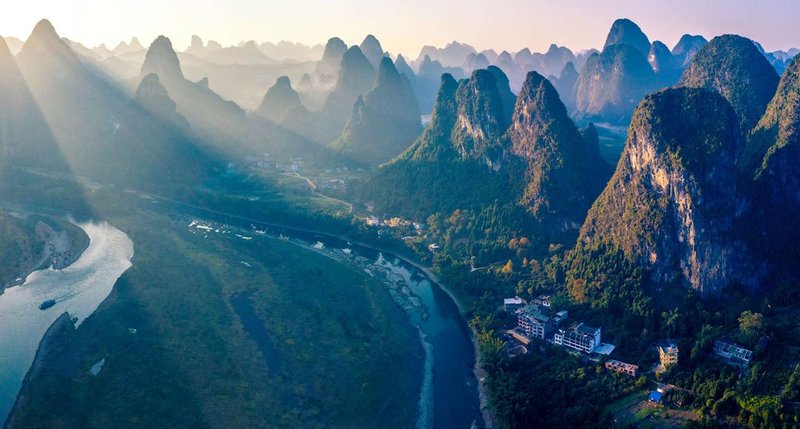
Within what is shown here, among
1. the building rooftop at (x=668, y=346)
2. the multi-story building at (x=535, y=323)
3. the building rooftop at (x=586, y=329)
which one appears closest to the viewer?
the building rooftop at (x=668, y=346)

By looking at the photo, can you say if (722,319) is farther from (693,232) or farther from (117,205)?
(117,205)

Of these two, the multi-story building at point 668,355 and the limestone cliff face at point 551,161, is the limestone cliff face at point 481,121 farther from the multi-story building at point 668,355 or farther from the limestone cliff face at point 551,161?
the multi-story building at point 668,355

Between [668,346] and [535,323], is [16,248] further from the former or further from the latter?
[668,346]

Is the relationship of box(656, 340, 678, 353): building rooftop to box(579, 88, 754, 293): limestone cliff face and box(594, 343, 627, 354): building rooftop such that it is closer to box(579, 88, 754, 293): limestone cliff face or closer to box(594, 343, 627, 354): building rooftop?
box(594, 343, 627, 354): building rooftop

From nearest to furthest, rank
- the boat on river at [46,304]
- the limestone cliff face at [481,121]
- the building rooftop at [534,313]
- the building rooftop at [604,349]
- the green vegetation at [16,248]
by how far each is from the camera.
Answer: the building rooftop at [604,349]
the building rooftop at [534,313]
the boat on river at [46,304]
the green vegetation at [16,248]
the limestone cliff face at [481,121]

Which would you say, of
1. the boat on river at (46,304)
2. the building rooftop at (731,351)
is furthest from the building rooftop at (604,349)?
the boat on river at (46,304)
